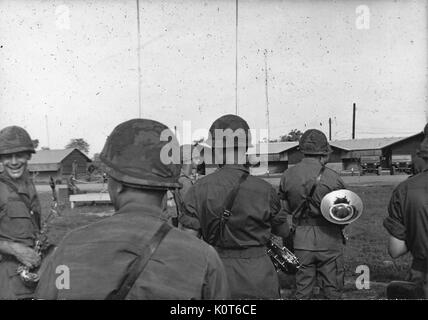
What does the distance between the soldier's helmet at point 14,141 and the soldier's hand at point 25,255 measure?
0.67 metres

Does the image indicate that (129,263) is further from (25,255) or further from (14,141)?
(14,141)

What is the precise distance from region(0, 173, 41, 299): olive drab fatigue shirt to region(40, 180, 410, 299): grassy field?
9.36ft

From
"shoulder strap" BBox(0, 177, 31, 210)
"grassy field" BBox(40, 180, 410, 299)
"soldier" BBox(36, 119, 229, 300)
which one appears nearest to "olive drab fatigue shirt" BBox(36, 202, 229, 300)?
"soldier" BBox(36, 119, 229, 300)

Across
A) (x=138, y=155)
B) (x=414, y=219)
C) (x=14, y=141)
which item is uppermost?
(x=138, y=155)

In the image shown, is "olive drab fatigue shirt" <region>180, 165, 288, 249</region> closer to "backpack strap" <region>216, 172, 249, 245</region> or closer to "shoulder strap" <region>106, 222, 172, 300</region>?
"backpack strap" <region>216, 172, 249, 245</region>

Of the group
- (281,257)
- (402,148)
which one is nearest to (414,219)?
(281,257)

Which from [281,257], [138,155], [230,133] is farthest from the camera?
[281,257]

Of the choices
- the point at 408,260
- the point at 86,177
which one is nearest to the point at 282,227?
the point at 408,260

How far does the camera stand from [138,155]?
165cm

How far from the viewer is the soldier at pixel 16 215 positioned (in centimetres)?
338

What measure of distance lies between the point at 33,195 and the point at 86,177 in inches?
485

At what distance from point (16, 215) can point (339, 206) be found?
2615 millimetres

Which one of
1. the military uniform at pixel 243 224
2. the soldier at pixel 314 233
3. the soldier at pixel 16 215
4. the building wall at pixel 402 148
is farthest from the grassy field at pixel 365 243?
the building wall at pixel 402 148
